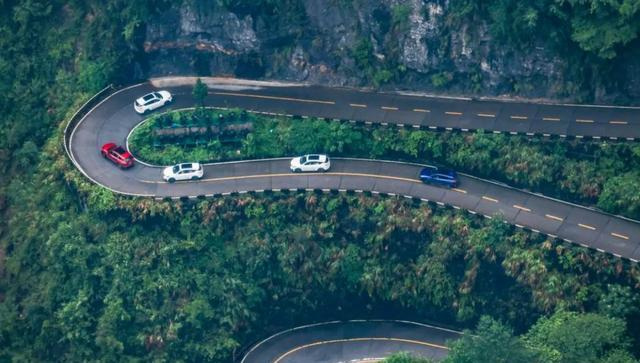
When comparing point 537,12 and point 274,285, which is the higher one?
point 537,12

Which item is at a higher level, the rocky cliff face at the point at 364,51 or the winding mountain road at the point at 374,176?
the rocky cliff face at the point at 364,51

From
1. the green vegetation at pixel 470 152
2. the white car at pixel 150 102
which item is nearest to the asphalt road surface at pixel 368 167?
the white car at pixel 150 102

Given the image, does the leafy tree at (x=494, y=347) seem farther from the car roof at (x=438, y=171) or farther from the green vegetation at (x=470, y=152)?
the car roof at (x=438, y=171)

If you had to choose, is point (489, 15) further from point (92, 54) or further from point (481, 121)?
point (92, 54)

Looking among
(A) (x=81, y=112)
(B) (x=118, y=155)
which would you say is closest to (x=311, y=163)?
(B) (x=118, y=155)

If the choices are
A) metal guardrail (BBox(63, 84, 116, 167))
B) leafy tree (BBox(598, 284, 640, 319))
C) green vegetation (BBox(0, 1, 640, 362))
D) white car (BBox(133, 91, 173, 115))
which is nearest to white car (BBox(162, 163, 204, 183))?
green vegetation (BBox(0, 1, 640, 362))

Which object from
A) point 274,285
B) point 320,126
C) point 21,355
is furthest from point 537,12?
point 21,355
